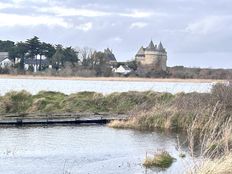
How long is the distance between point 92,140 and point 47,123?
26.6ft

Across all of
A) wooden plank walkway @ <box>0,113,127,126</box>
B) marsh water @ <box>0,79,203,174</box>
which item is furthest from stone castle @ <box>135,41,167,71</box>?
marsh water @ <box>0,79,203,174</box>

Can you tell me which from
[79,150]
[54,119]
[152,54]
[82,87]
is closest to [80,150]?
[79,150]

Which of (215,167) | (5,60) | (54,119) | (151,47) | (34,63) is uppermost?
(151,47)

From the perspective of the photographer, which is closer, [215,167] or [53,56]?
[215,167]

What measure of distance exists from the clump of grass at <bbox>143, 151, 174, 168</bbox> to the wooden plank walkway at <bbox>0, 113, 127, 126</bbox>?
15141 millimetres

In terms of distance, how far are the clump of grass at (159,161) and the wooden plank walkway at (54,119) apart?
15.1 m

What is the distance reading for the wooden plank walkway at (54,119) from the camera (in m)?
34.6

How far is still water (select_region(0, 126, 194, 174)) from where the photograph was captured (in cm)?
1923

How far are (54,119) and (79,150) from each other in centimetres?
1271

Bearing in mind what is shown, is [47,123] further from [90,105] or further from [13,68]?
[13,68]

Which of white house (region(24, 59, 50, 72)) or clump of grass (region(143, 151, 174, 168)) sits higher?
white house (region(24, 59, 50, 72))

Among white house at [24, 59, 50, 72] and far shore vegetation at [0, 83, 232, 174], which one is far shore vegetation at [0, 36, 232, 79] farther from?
far shore vegetation at [0, 83, 232, 174]

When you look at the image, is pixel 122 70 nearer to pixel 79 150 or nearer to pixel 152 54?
pixel 152 54

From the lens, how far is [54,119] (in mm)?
36500
